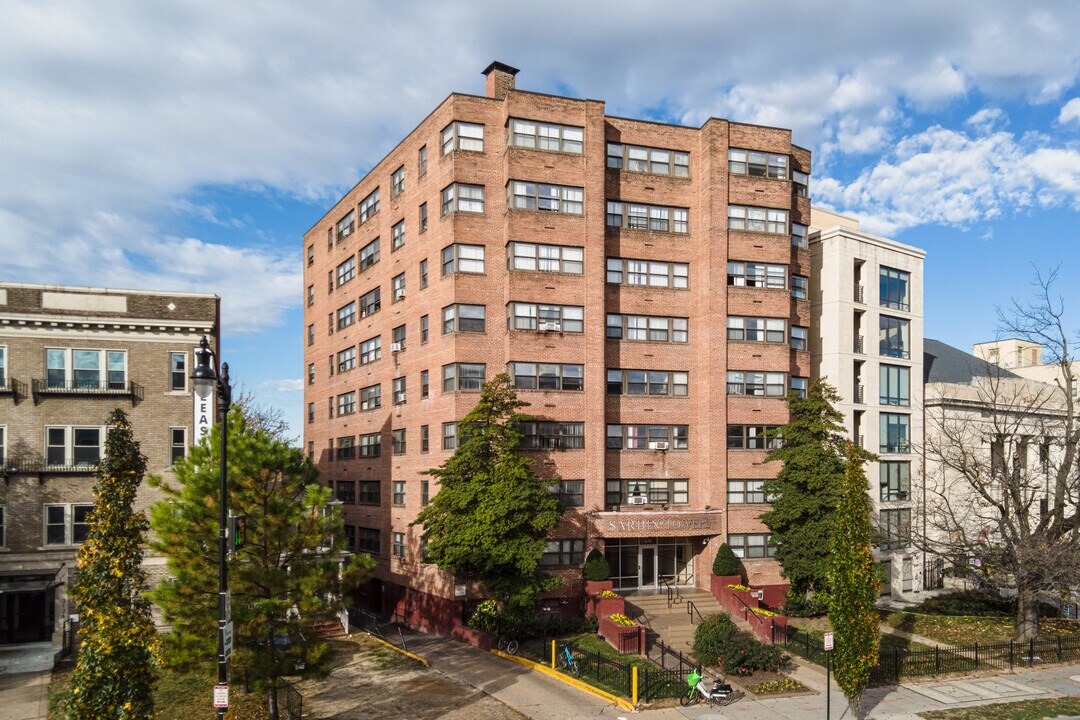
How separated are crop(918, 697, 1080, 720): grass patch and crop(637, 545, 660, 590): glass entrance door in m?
15.7

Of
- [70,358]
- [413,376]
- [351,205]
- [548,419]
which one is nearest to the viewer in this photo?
[70,358]

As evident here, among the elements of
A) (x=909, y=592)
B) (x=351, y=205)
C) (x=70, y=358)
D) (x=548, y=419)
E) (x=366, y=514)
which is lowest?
(x=909, y=592)

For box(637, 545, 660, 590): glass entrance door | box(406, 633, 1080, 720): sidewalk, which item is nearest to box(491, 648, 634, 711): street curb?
box(406, 633, 1080, 720): sidewalk

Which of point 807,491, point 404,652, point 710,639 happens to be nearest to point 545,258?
point 807,491

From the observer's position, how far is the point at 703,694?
79.6 ft

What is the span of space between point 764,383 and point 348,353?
26.0m

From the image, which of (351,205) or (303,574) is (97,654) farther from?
(351,205)

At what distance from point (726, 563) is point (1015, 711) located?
13.6m

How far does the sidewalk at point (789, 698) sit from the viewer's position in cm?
2322

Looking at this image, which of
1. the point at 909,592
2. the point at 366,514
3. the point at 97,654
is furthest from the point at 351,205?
the point at 909,592

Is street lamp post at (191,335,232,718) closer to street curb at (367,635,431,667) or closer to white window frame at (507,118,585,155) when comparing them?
street curb at (367,635,431,667)

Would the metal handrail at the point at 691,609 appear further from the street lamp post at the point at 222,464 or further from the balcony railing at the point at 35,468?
the balcony railing at the point at 35,468

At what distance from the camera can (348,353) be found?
164ft

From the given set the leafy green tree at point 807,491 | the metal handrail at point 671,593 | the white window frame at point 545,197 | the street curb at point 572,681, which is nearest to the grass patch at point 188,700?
the street curb at point 572,681
